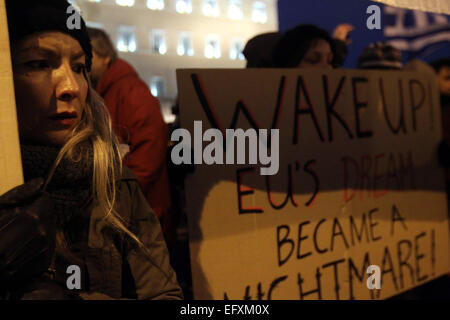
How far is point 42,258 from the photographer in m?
0.80

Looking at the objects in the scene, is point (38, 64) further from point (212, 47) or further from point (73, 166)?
point (212, 47)

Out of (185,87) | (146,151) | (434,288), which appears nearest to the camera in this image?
(185,87)

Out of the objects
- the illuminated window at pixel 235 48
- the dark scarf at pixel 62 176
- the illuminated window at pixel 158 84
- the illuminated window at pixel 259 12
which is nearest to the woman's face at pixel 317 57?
the dark scarf at pixel 62 176

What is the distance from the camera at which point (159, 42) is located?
12.7 metres

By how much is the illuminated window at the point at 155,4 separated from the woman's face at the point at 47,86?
40.3ft

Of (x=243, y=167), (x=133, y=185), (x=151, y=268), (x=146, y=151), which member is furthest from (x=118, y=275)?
(x=146, y=151)

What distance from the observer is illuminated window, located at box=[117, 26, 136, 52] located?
11.9m

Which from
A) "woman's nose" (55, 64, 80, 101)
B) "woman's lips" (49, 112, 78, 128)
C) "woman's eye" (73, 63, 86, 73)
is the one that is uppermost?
"woman's eye" (73, 63, 86, 73)

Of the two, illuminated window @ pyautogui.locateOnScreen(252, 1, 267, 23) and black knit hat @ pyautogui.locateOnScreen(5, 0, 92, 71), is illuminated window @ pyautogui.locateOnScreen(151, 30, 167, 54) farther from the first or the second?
black knit hat @ pyautogui.locateOnScreen(5, 0, 92, 71)

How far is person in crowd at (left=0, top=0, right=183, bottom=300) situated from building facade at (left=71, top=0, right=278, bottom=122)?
399 inches

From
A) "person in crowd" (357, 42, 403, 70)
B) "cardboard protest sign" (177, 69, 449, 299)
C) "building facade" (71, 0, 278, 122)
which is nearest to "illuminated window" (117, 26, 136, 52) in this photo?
"building facade" (71, 0, 278, 122)

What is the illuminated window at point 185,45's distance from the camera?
13.1m
